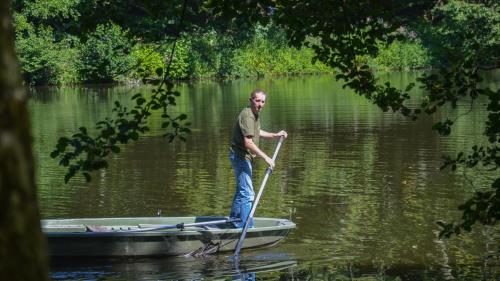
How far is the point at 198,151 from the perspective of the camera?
70.4 ft

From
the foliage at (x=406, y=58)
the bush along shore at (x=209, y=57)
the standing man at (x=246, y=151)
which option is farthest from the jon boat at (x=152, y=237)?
the foliage at (x=406, y=58)

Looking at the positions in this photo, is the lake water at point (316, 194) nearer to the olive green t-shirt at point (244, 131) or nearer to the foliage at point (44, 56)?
the olive green t-shirt at point (244, 131)

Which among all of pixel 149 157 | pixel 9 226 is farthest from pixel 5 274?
pixel 149 157

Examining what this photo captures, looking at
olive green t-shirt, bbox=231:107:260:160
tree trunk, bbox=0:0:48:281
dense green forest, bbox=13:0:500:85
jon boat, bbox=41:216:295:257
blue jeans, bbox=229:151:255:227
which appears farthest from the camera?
dense green forest, bbox=13:0:500:85

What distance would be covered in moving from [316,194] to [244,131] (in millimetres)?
4884

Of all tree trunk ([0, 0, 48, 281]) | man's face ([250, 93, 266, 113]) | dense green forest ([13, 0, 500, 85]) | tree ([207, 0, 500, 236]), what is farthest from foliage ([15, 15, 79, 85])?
tree trunk ([0, 0, 48, 281])

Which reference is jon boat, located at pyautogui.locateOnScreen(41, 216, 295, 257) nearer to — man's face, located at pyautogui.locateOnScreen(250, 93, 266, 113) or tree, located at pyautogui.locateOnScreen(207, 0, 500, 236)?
man's face, located at pyautogui.locateOnScreen(250, 93, 266, 113)

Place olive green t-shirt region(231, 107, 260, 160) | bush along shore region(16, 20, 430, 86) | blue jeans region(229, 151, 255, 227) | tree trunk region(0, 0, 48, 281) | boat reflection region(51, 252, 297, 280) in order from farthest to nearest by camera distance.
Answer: bush along shore region(16, 20, 430, 86), blue jeans region(229, 151, 255, 227), olive green t-shirt region(231, 107, 260, 160), boat reflection region(51, 252, 297, 280), tree trunk region(0, 0, 48, 281)

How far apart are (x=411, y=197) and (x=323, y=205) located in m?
1.60

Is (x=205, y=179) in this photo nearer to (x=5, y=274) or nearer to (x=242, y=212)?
(x=242, y=212)

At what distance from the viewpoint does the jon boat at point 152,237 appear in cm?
986

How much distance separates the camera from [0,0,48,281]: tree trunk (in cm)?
183

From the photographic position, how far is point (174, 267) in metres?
9.85

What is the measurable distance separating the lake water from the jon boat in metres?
0.13
